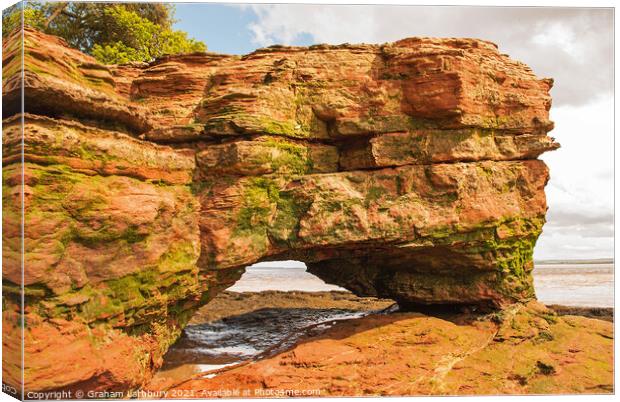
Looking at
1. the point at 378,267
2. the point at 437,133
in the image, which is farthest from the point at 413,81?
the point at 378,267

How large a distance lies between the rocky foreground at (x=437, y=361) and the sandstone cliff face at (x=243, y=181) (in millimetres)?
1259

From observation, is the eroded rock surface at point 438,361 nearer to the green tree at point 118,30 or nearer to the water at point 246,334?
the water at point 246,334

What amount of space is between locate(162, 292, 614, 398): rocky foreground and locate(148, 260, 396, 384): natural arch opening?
141cm

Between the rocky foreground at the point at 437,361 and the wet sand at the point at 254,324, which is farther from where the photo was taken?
the wet sand at the point at 254,324

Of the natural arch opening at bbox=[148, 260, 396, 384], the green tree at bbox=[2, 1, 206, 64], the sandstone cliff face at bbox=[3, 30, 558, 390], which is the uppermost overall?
the green tree at bbox=[2, 1, 206, 64]

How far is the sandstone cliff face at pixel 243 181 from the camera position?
285 inches

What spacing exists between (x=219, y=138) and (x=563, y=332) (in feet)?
35.5

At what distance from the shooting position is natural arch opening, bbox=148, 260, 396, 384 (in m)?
11.5

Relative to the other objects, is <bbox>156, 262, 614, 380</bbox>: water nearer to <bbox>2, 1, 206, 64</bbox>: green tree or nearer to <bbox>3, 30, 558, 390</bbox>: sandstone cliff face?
<bbox>3, 30, 558, 390</bbox>: sandstone cliff face

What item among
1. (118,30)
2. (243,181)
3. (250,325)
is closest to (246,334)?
(250,325)

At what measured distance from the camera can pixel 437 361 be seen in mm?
10047

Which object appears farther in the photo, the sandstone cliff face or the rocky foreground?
the rocky foreground

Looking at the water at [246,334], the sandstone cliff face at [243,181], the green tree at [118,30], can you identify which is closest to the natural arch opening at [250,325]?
the water at [246,334]

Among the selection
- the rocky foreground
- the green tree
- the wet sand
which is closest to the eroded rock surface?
the rocky foreground
